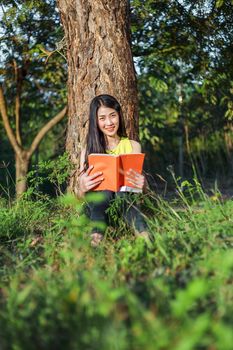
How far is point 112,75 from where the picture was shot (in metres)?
5.15

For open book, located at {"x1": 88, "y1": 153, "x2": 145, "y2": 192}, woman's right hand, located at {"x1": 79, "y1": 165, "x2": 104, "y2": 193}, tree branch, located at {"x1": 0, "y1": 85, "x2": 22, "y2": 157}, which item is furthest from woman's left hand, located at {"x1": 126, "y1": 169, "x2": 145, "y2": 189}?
tree branch, located at {"x1": 0, "y1": 85, "x2": 22, "y2": 157}

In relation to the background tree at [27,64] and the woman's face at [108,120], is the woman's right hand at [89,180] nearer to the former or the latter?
the woman's face at [108,120]

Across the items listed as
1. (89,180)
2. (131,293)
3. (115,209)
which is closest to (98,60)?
(89,180)

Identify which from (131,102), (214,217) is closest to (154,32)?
(131,102)

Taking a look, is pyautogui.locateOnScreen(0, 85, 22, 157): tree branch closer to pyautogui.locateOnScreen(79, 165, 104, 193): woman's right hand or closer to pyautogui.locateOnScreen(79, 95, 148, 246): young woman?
pyautogui.locateOnScreen(79, 95, 148, 246): young woman

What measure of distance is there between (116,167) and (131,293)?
1916 mm

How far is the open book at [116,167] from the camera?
4180 millimetres

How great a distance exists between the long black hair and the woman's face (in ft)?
0.09

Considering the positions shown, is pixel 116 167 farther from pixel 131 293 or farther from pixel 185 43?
pixel 185 43

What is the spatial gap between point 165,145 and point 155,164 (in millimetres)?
556

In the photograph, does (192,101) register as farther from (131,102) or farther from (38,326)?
(38,326)

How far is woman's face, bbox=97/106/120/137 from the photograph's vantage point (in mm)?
4762

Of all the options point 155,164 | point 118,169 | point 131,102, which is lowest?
point 155,164

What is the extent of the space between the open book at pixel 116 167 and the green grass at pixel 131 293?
45 cm
